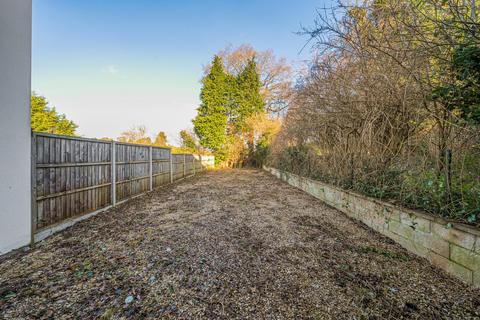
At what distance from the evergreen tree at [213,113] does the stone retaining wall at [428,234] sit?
581 inches

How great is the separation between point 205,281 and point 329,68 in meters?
4.05

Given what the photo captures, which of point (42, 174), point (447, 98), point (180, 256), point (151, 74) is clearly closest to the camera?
point (447, 98)

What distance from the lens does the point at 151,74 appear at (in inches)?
404

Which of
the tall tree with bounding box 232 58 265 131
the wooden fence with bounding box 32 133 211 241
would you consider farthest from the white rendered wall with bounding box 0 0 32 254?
the tall tree with bounding box 232 58 265 131

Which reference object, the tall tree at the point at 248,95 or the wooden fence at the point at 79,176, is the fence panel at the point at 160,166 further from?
the tall tree at the point at 248,95

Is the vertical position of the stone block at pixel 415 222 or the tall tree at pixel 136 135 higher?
the tall tree at pixel 136 135

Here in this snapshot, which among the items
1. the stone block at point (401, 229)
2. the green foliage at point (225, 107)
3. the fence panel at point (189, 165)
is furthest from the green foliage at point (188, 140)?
the stone block at point (401, 229)

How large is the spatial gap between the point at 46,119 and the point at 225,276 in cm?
1924

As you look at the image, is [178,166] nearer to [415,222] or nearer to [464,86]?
[415,222]

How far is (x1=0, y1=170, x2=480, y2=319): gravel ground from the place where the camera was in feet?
4.81

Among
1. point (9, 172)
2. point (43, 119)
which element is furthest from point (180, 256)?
point (43, 119)

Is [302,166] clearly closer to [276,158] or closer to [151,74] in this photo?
[276,158]

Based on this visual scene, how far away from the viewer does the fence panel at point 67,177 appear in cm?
277

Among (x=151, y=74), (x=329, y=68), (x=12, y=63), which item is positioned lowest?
(x=12, y=63)
